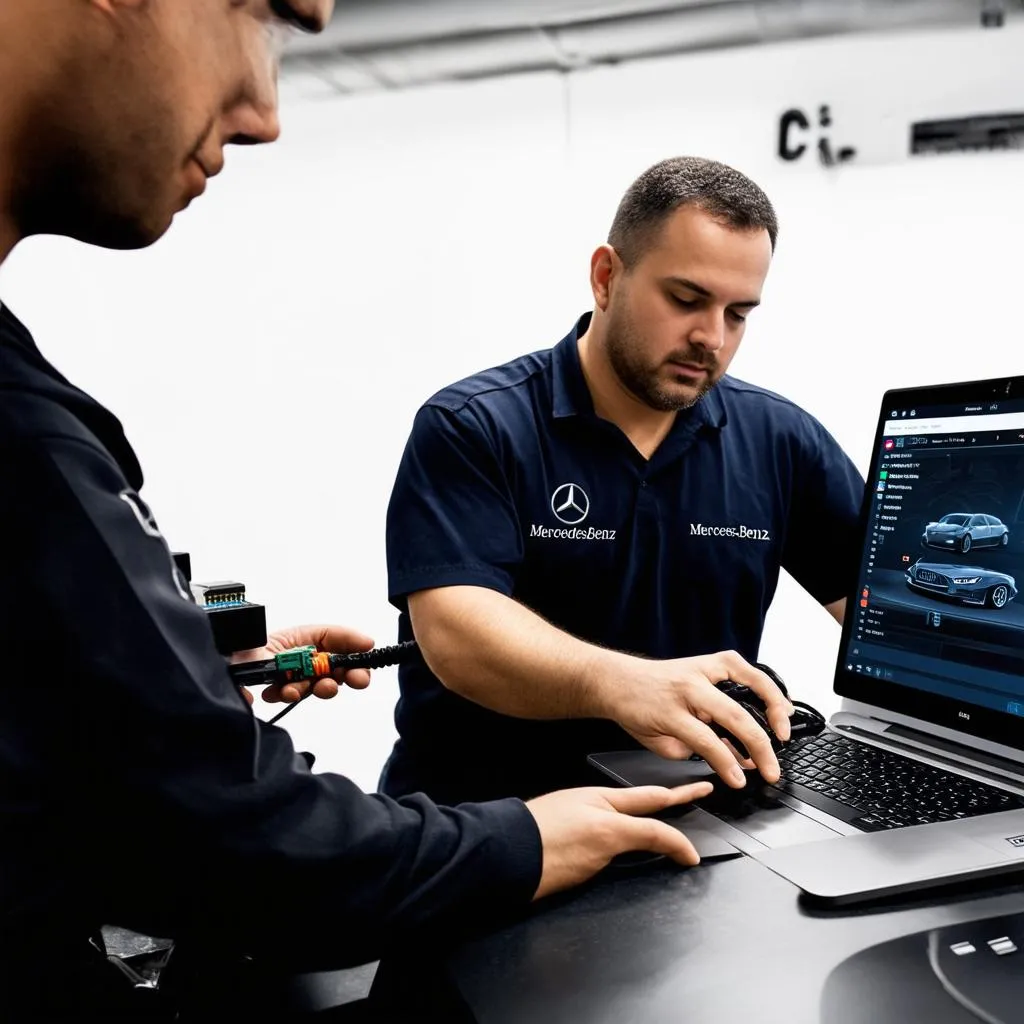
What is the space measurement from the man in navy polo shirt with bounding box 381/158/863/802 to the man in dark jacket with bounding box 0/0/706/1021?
0.60 metres

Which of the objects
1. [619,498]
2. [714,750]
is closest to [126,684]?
[714,750]

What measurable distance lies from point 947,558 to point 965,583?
0.12 ft

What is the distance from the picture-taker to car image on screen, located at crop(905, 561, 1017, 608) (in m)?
0.90

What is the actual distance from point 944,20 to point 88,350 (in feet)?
7.34

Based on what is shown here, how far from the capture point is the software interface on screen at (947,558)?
35.5 inches

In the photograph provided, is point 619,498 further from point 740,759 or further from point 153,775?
point 153,775

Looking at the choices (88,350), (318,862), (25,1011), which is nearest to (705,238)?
(318,862)

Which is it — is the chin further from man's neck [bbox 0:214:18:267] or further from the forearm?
the forearm

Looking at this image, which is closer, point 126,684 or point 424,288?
point 126,684

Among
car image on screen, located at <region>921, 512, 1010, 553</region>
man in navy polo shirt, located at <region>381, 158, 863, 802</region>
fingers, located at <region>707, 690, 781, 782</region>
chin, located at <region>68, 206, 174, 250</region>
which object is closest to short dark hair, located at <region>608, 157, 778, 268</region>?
man in navy polo shirt, located at <region>381, 158, 863, 802</region>

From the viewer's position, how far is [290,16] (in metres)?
0.59

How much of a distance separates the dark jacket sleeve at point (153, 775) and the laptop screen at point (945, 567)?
0.59 metres

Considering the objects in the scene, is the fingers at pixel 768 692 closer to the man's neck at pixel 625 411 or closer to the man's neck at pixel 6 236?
the man's neck at pixel 625 411

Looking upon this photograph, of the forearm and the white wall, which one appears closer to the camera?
the forearm
